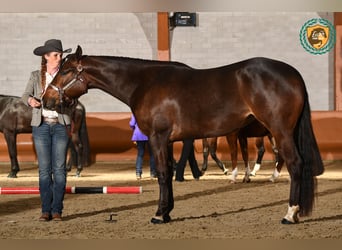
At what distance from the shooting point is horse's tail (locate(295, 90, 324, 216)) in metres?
7.91

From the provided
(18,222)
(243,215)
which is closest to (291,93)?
(243,215)

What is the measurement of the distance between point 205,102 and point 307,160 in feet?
3.91

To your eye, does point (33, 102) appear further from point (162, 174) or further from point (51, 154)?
point (162, 174)

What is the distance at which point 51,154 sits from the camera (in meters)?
8.18

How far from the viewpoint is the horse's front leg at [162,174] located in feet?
26.7

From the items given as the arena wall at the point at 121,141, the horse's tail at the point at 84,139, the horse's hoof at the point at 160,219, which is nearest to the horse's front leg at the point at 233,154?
the horse's tail at the point at 84,139

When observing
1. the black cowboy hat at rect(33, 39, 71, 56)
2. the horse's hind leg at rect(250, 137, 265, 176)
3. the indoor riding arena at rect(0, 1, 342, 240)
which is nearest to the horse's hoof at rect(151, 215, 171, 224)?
the black cowboy hat at rect(33, 39, 71, 56)

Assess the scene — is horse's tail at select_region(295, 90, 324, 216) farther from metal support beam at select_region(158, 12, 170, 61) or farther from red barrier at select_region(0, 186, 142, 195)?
metal support beam at select_region(158, 12, 170, 61)

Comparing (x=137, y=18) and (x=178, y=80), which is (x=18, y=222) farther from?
(x=137, y=18)

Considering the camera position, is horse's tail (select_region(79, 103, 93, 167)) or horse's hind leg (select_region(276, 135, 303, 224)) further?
horse's tail (select_region(79, 103, 93, 167))

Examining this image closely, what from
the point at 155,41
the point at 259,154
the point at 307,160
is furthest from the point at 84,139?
the point at 307,160

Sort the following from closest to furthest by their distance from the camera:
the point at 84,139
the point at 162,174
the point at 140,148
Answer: the point at 162,174, the point at 140,148, the point at 84,139

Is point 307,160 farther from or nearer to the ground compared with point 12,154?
farther from the ground

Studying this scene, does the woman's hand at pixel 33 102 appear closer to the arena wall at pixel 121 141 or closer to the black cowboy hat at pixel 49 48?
the black cowboy hat at pixel 49 48
